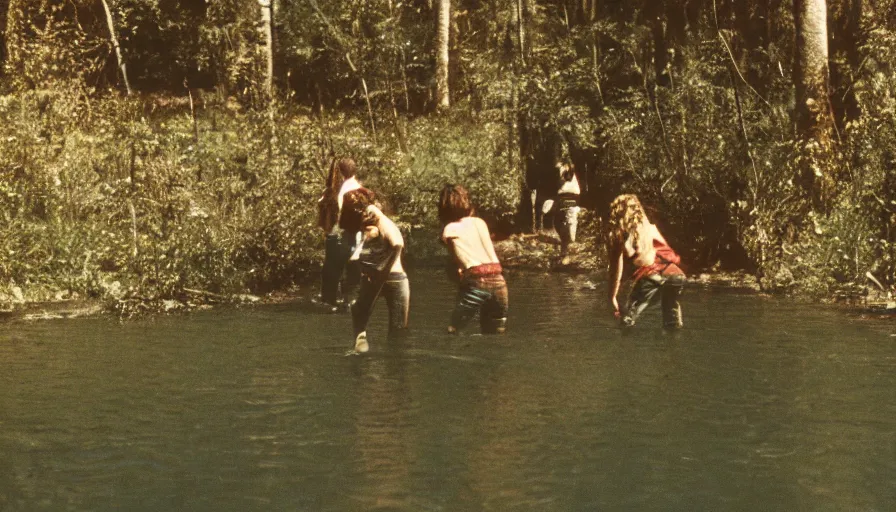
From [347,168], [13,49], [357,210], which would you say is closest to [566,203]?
[347,168]

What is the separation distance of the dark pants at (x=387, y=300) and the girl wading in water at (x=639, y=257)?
2.00 metres

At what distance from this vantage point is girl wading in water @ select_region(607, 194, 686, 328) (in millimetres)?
13703

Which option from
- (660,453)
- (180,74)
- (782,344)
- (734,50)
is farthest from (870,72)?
(180,74)

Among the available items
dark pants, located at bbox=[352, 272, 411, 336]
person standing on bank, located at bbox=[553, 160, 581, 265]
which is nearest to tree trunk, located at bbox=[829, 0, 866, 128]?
person standing on bank, located at bbox=[553, 160, 581, 265]

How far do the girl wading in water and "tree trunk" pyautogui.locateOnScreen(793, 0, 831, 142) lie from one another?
681 centimetres

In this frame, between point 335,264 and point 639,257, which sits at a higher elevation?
point 639,257

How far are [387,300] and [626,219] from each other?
7.88ft

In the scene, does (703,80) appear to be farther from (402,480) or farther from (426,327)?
(402,480)

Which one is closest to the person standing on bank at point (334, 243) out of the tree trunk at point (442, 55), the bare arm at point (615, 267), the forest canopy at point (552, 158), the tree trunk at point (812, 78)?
the forest canopy at point (552, 158)

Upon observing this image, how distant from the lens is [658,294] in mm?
13922

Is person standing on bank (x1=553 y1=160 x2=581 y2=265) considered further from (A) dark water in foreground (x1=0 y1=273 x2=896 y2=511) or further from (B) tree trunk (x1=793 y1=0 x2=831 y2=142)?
(A) dark water in foreground (x1=0 y1=273 x2=896 y2=511)

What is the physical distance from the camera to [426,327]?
15570mm

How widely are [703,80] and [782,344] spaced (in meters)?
9.78

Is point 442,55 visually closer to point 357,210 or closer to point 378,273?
point 357,210
